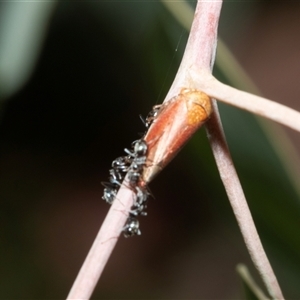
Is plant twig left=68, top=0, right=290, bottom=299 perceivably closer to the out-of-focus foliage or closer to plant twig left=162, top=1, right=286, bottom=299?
plant twig left=162, top=1, right=286, bottom=299

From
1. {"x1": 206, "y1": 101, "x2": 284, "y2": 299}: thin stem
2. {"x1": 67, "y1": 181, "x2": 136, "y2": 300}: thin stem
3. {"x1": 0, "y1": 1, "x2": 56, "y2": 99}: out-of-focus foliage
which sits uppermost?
{"x1": 0, "y1": 1, "x2": 56, "y2": 99}: out-of-focus foliage

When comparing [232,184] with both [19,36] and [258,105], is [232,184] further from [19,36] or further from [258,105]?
[19,36]

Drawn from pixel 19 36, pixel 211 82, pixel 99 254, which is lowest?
pixel 99 254

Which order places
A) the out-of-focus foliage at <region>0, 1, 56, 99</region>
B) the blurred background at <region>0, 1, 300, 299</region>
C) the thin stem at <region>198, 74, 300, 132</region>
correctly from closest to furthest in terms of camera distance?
the thin stem at <region>198, 74, 300, 132</region>
the out-of-focus foliage at <region>0, 1, 56, 99</region>
the blurred background at <region>0, 1, 300, 299</region>

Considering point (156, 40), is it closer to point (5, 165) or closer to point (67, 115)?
point (67, 115)

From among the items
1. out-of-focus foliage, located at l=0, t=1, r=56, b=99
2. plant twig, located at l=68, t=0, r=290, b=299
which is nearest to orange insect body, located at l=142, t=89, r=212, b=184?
plant twig, located at l=68, t=0, r=290, b=299

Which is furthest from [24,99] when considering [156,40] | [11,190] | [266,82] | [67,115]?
[266,82]

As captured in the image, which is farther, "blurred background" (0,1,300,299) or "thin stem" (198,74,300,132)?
"blurred background" (0,1,300,299)

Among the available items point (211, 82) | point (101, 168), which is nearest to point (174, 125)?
point (211, 82)
